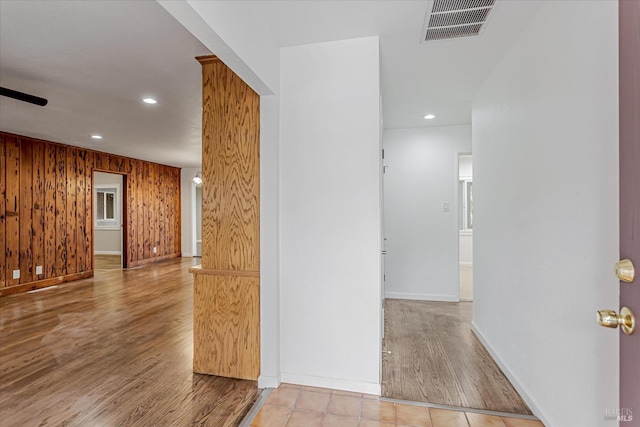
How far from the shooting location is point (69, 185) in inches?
223

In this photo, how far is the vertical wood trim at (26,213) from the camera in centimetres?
492

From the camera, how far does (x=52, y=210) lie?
5.37m

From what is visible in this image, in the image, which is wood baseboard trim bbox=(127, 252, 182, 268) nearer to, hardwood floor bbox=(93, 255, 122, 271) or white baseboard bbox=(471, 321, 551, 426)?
hardwood floor bbox=(93, 255, 122, 271)

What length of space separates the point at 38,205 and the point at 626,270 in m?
6.87

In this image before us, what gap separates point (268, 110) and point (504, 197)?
184 centimetres

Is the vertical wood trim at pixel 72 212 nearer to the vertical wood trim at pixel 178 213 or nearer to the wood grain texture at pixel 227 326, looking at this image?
the vertical wood trim at pixel 178 213

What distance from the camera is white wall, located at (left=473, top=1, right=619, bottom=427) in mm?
1307

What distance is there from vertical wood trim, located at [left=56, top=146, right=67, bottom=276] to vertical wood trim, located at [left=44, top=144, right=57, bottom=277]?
2.2 inches

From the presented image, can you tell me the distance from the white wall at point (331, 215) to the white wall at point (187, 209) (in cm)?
710

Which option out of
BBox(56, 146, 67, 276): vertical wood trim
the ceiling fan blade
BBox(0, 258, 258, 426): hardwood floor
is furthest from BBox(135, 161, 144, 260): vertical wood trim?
the ceiling fan blade

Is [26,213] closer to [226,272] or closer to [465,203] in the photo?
[226,272]

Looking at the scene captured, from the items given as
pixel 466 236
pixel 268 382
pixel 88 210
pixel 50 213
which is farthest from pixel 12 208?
pixel 466 236

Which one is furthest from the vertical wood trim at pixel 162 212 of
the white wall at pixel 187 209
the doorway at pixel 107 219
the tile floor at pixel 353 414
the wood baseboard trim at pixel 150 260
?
the tile floor at pixel 353 414

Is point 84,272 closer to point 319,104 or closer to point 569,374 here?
point 319,104
